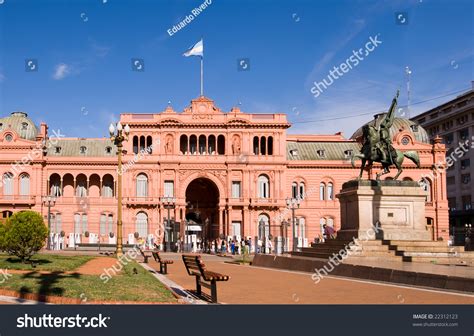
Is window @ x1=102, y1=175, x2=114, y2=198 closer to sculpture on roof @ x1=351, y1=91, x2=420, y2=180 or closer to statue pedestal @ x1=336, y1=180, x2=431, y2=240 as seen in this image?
sculpture on roof @ x1=351, y1=91, x2=420, y2=180

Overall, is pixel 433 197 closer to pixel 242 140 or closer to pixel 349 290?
pixel 242 140

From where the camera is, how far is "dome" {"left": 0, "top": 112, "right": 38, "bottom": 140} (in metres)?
70.5

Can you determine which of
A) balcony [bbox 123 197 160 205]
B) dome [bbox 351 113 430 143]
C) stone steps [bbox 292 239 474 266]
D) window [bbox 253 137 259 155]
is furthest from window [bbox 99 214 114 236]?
stone steps [bbox 292 239 474 266]

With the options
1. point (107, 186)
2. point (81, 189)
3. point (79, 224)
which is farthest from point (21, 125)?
point (79, 224)

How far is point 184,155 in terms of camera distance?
2596 inches

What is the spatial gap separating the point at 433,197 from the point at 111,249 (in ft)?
132

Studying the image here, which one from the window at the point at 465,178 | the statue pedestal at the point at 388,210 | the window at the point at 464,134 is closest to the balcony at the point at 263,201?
the window at the point at 465,178

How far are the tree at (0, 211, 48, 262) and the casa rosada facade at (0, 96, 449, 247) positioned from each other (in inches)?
1475

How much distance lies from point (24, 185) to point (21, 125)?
9043 millimetres

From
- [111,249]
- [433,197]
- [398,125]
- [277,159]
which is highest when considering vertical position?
[398,125]

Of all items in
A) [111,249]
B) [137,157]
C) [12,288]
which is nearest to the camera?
[12,288]

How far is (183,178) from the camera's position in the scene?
6556 centimetres

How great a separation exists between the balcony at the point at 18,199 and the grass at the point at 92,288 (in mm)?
50853
